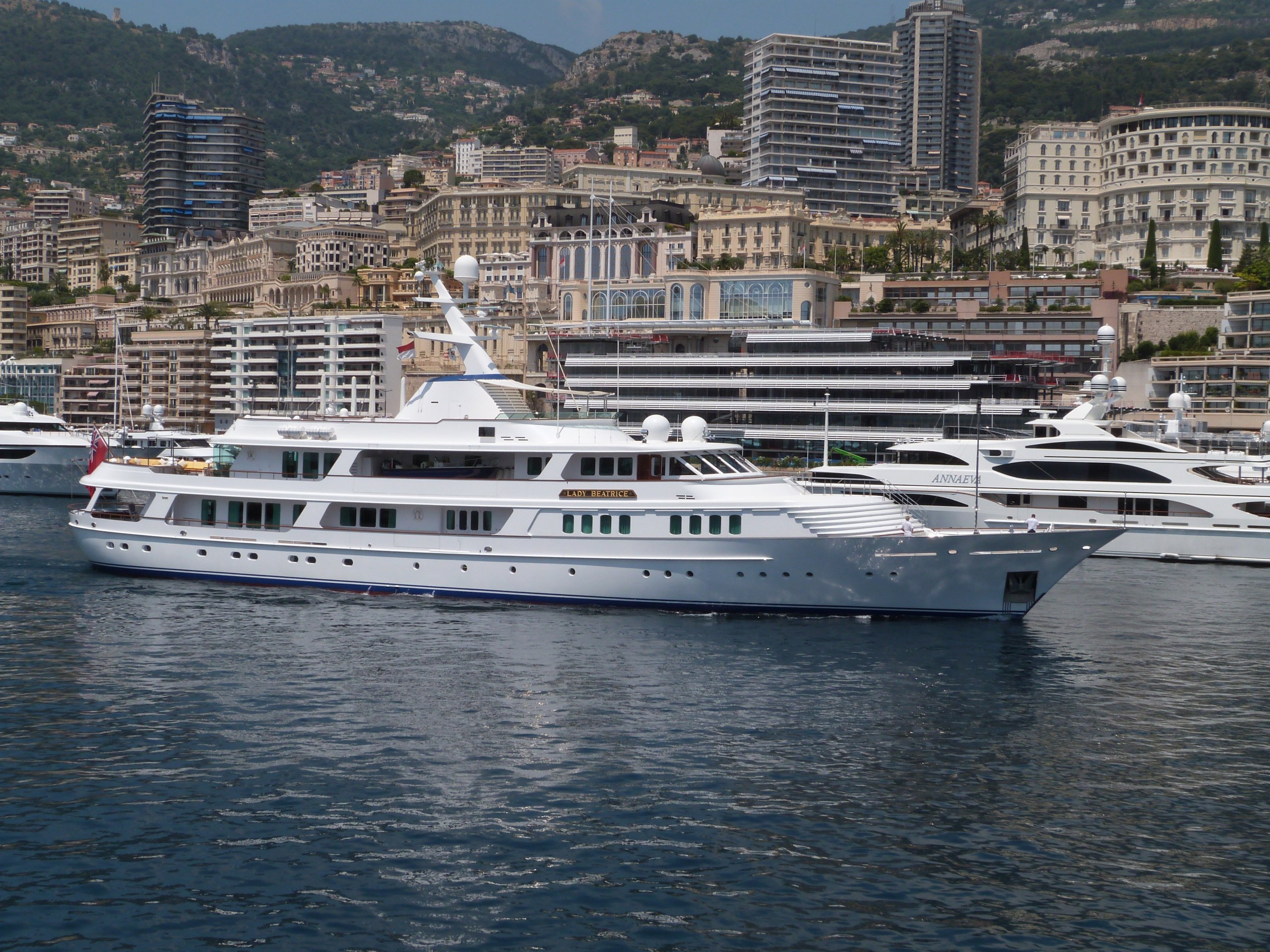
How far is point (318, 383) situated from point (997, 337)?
66.6m

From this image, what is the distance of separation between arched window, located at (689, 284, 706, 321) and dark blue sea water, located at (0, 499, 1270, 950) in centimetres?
6879

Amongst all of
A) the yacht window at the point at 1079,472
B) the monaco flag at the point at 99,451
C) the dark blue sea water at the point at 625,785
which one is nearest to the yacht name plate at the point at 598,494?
the dark blue sea water at the point at 625,785

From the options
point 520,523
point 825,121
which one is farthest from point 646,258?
point 520,523

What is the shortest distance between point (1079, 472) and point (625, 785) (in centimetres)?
3727

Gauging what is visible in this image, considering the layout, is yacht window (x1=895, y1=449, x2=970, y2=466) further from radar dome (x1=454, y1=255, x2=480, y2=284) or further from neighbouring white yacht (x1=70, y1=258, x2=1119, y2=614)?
radar dome (x1=454, y1=255, x2=480, y2=284)

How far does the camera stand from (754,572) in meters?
33.0

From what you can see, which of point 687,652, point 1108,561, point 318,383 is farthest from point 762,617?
point 318,383

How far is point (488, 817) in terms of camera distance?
18531 mm

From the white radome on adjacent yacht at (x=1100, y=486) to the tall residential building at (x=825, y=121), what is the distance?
107517 mm

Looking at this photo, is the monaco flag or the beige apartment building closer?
the monaco flag

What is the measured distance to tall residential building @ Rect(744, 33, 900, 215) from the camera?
158000 mm

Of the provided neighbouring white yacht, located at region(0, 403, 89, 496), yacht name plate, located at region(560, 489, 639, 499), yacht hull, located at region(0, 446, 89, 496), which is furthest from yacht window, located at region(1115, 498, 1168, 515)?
yacht hull, located at region(0, 446, 89, 496)

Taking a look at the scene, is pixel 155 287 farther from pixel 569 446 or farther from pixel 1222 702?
pixel 1222 702

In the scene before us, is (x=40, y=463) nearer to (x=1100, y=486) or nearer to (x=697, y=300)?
(x=697, y=300)
